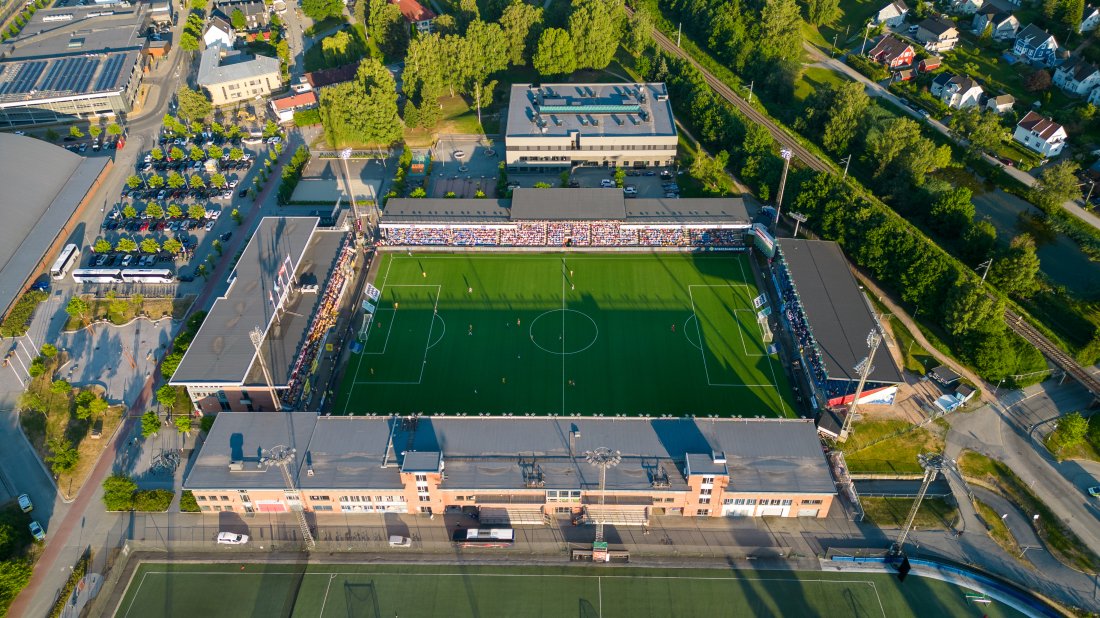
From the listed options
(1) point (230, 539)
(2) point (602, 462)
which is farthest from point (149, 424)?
(2) point (602, 462)

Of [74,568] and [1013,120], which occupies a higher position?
[1013,120]

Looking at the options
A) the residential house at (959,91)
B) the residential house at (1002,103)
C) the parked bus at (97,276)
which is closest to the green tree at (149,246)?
the parked bus at (97,276)

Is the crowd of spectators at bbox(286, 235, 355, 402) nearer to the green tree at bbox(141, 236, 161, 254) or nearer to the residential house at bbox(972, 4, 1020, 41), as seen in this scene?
the green tree at bbox(141, 236, 161, 254)

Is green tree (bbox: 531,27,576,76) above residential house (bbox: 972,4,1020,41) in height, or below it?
below

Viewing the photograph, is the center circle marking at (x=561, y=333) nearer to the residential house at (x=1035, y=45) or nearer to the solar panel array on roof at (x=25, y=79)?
the solar panel array on roof at (x=25, y=79)

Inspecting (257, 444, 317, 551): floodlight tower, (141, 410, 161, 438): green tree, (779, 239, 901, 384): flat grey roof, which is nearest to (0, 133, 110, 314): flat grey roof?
(141, 410, 161, 438): green tree

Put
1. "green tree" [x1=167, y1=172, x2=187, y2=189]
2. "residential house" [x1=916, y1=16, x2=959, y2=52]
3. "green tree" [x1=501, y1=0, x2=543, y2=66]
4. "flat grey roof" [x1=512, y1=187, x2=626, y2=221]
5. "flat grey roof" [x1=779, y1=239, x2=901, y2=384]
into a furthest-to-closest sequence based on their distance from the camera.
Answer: "residential house" [x1=916, y1=16, x2=959, y2=52] < "green tree" [x1=501, y1=0, x2=543, y2=66] < "green tree" [x1=167, y1=172, x2=187, y2=189] < "flat grey roof" [x1=512, y1=187, x2=626, y2=221] < "flat grey roof" [x1=779, y1=239, x2=901, y2=384]

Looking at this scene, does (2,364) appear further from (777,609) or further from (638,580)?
(777,609)

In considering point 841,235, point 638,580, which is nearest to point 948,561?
point 638,580
